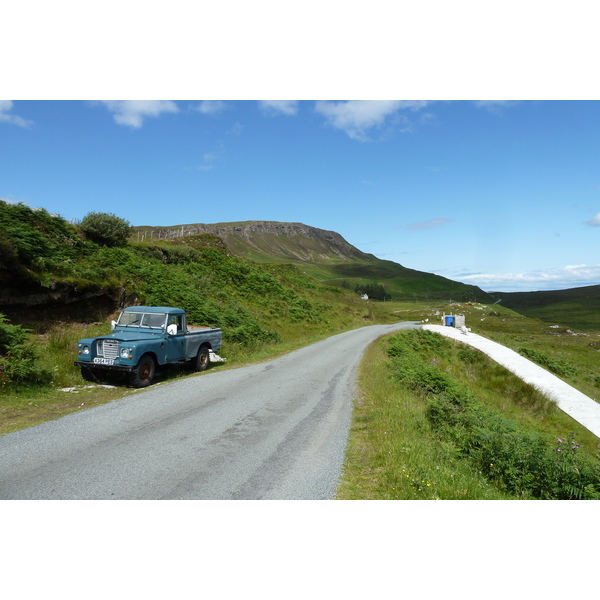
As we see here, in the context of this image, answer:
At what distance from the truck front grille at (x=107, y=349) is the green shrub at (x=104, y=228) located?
15386 mm

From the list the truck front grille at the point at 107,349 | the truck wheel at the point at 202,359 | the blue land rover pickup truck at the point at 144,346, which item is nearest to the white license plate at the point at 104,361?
the blue land rover pickup truck at the point at 144,346

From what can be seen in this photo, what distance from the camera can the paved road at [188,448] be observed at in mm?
5379

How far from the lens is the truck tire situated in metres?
14.8

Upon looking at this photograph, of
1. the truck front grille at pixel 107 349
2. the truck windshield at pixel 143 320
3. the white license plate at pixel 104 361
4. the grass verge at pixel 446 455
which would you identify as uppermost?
the truck windshield at pixel 143 320

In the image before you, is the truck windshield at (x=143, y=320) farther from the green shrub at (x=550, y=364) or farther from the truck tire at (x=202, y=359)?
the green shrub at (x=550, y=364)

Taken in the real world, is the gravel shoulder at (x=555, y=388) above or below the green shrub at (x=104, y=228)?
below

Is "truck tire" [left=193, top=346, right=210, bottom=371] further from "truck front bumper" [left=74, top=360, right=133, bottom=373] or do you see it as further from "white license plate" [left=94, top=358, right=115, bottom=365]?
"white license plate" [left=94, top=358, right=115, bottom=365]

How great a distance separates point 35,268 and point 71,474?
43.6 feet

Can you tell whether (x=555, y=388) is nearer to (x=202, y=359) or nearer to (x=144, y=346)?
(x=202, y=359)

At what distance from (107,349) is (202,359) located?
4065 mm

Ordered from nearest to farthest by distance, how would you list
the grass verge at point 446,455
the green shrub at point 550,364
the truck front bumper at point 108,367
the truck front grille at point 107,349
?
Result: 1. the grass verge at point 446,455
2. the truck front bumper at point 108,367
3. the truck front grille at point 107,349
4. the green shrub at point 550,364

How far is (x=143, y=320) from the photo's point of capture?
13711mm

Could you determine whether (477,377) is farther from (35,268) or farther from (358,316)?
(358,316)

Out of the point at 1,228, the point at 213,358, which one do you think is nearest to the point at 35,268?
the point at 1,228
